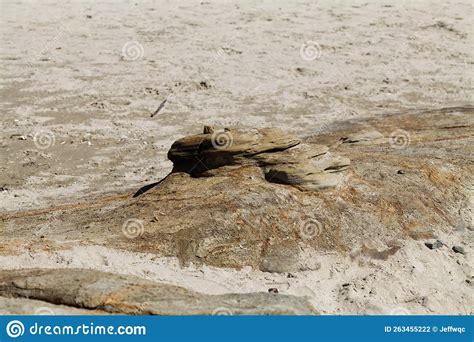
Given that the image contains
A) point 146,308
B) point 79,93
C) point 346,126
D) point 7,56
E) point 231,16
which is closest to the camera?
point 146,308

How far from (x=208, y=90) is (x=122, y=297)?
11.1 m

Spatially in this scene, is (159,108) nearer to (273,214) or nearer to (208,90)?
(208,90)

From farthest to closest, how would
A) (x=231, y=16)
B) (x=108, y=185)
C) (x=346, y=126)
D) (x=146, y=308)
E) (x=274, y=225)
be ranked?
1. (x=231, y=16)
2. (x=346, y=126)
3. (x=108, y=185)
4. (x=274, y=225)
5. (x=146, y=308)

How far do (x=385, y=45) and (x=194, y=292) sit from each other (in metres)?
14.9

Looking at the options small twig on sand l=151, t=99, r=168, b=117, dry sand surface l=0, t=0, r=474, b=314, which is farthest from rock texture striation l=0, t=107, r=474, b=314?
small twig on sand l=151, t=99, r=168, b=117

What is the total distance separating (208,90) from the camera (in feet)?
54.3

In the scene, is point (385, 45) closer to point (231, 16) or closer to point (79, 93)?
point (231, 16)

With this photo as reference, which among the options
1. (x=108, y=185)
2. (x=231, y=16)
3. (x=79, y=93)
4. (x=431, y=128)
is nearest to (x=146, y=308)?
(x=108, y=185)

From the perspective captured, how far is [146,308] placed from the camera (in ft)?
18.7

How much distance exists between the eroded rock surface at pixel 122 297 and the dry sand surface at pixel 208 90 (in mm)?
602

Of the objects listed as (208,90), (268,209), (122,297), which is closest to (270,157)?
(268,209)

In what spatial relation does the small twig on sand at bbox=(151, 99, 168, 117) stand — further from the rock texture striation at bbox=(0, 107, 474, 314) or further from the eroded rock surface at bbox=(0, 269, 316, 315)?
the eroded rock surface at bbox=(0, 269, 316, 315)

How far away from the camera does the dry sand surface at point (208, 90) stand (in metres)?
7.20

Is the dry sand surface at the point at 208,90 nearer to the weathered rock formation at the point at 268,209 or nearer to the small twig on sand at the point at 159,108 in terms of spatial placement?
the small twig on sand at the point at 159,108
